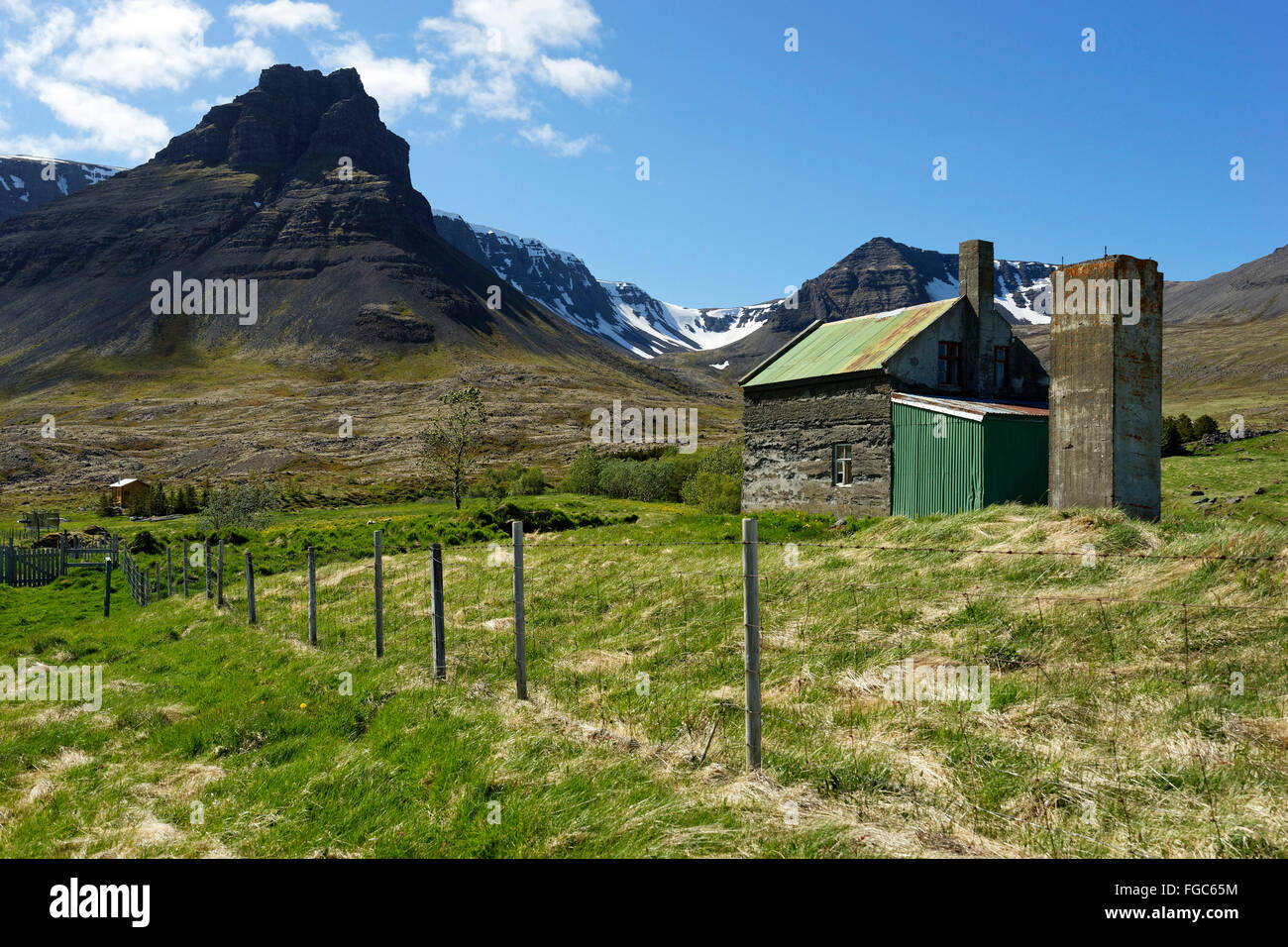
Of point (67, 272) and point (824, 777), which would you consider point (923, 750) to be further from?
point (67, 272)

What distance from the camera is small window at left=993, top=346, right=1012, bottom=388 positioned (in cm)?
3120

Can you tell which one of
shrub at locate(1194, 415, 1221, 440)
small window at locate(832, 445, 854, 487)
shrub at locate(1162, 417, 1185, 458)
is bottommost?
small window at locate(832, 445, 854, 487)

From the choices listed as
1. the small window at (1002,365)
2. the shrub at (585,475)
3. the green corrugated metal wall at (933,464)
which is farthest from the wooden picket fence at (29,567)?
the shrub at (585,475)

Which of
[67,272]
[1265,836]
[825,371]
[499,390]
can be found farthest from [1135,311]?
[67,272]

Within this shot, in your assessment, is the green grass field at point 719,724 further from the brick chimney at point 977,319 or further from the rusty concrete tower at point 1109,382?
the brick chimney at point 977,319

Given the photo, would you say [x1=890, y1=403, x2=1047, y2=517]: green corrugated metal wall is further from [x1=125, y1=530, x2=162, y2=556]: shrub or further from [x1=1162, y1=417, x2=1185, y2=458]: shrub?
[x1=1162, y1=417, x2=1185, y2=458]: shrub

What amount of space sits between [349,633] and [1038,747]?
33.6 feet

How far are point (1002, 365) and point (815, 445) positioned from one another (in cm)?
788

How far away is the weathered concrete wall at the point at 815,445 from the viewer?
28.5 metres

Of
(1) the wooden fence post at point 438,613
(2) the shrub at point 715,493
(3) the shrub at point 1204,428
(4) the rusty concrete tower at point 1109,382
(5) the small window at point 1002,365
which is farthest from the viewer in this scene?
(3) the shrub at point 1204,428

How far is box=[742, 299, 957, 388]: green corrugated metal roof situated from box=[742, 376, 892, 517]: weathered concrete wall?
23.5 inches

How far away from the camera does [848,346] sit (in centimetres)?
3234

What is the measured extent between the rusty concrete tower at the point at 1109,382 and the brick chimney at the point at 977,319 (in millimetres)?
10081

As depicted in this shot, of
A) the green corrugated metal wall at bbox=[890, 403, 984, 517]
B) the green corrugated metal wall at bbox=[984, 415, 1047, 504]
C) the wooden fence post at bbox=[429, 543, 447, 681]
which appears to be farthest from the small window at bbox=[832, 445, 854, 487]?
the wooden fence post at bbox=[429, 543, 447, 681]
